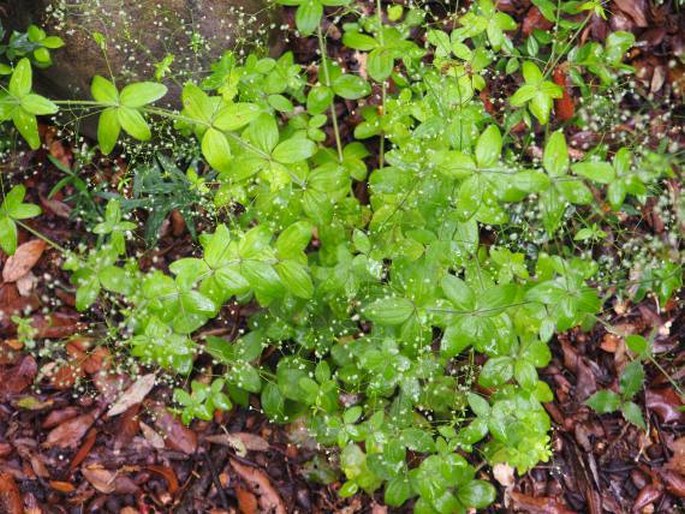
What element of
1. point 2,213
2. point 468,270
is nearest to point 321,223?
point 468,270

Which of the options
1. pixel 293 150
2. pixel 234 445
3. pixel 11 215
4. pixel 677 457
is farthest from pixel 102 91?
pixel 677 457

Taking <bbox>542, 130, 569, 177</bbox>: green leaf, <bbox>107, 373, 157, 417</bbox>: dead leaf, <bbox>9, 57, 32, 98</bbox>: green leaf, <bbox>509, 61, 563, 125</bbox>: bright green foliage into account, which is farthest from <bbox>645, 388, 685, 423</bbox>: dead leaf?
<bbox>9, 57, 32, 98</bbox>: green leaf

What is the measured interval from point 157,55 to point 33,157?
3.46 ft

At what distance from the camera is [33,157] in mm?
3861

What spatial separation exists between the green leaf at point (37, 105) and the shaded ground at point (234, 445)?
1.13 metres

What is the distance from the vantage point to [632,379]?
320 centimetres

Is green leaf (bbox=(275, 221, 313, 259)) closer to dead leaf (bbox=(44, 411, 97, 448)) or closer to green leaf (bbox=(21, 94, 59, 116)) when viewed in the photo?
green leaf (bbox=(21, 94, 59, 116))

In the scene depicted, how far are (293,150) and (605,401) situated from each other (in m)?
2.08

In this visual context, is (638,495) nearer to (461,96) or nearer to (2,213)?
(461,96)

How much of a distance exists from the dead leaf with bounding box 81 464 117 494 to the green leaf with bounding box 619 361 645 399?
262 centimetres

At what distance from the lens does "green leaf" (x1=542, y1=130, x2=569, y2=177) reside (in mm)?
2156

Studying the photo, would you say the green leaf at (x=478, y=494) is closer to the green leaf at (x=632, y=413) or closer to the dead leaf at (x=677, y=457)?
the green leaf at (x=632, y=413)

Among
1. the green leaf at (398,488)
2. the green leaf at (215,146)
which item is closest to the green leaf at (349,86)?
the green leaf at (215,146)

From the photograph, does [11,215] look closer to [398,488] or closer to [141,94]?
[141,94]
